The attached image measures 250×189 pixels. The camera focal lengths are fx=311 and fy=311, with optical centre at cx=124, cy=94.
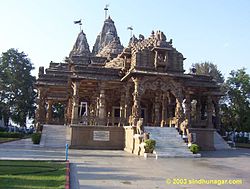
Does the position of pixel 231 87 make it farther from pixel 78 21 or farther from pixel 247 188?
pixel 247 188

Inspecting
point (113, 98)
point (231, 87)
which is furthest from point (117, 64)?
point (231, 87)

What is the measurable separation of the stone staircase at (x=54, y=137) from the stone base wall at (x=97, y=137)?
4.01 ft

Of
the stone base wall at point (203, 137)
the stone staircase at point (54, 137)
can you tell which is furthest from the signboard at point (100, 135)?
the stone base wall at point (203, 137)

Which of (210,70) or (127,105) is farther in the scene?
(210,70)

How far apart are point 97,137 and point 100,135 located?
0.27 meters

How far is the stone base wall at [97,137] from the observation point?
2295 centimetres

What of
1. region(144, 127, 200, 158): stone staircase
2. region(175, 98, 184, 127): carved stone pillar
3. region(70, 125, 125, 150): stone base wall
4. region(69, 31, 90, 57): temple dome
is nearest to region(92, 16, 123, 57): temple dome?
region(69, 31, 90, 57): temple dome

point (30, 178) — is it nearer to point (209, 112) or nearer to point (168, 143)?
point (168, 143)

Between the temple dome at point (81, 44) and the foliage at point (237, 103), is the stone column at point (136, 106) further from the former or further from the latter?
the temple dome at point (81, 44)

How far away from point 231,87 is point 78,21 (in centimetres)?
2830

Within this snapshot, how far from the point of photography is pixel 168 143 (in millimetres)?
19812

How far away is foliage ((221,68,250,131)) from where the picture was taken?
39406 mm

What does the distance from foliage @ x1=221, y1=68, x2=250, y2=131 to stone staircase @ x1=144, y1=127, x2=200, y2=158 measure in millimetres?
20971

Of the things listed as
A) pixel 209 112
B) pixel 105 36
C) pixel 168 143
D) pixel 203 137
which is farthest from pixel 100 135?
pixel 105 36
